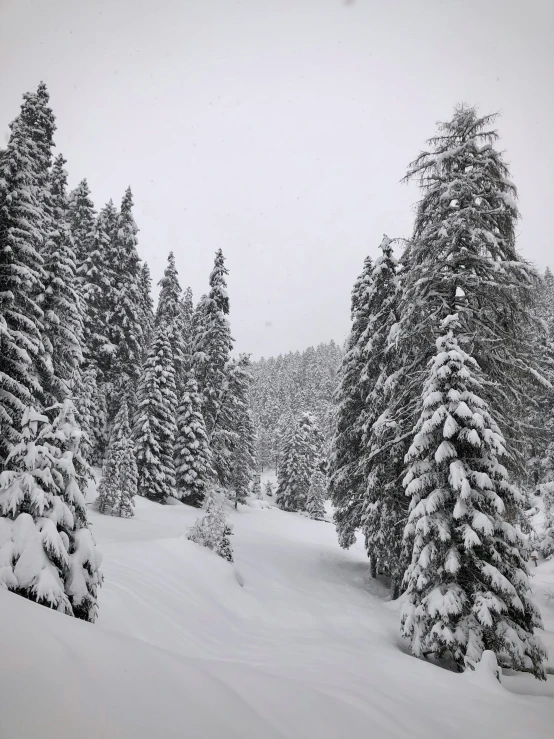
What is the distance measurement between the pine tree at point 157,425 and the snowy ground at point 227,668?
42.5 feet

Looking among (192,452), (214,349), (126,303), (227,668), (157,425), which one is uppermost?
(126,303)

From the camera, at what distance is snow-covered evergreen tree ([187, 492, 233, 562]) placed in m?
12.8

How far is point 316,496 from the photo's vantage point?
49.5 m

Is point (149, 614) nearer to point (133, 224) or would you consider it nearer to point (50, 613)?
point (50, 613)

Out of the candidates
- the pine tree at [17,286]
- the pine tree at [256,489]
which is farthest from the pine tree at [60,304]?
the pine tree at [256,489]

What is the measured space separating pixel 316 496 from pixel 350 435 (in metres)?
35.2

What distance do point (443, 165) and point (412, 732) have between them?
1192 cm

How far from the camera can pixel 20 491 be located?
4.79 metres

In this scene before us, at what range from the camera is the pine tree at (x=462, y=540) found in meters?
7.36

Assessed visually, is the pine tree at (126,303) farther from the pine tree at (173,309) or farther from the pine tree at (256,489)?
the pine tree at (256,489)

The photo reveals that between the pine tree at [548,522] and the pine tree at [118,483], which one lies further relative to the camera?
the pine tree at [118,483]

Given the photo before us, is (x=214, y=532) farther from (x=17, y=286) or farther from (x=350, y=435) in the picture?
(x=17, y=286)

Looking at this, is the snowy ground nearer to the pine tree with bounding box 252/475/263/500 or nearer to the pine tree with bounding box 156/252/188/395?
the pine tree with bounding box 156/252/188/395

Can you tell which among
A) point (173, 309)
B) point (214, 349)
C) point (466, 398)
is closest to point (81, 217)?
point (173, 309)
